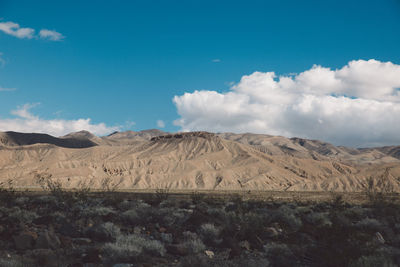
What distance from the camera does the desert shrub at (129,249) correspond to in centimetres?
784

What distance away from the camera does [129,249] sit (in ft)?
26.4

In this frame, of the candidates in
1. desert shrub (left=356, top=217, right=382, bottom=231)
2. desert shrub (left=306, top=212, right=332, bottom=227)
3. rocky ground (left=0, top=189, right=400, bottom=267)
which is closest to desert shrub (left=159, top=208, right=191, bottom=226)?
rocky ground (left=0, top=189, right=400, bottom=267)

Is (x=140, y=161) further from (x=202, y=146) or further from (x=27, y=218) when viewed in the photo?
(x=27, y=218)

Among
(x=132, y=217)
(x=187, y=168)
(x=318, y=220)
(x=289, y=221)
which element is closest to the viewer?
(x=132, y=217)

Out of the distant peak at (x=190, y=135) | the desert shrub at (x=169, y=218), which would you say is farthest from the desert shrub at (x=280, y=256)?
the distant peak at (x=190, y=135)

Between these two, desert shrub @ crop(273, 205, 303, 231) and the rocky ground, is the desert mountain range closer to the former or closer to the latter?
the rocky ground

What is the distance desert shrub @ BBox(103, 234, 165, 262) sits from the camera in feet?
25.7

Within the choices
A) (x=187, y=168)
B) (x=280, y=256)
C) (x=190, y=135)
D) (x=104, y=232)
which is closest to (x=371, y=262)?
(x=280, y=256)

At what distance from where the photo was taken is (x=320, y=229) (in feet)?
41.5

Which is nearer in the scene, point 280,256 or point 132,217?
point 280,256

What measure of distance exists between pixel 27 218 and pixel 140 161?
11640 centimetres

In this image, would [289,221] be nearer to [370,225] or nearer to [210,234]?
[370,225]

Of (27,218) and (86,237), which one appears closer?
(86,237)

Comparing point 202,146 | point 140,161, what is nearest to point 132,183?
point 140,161
